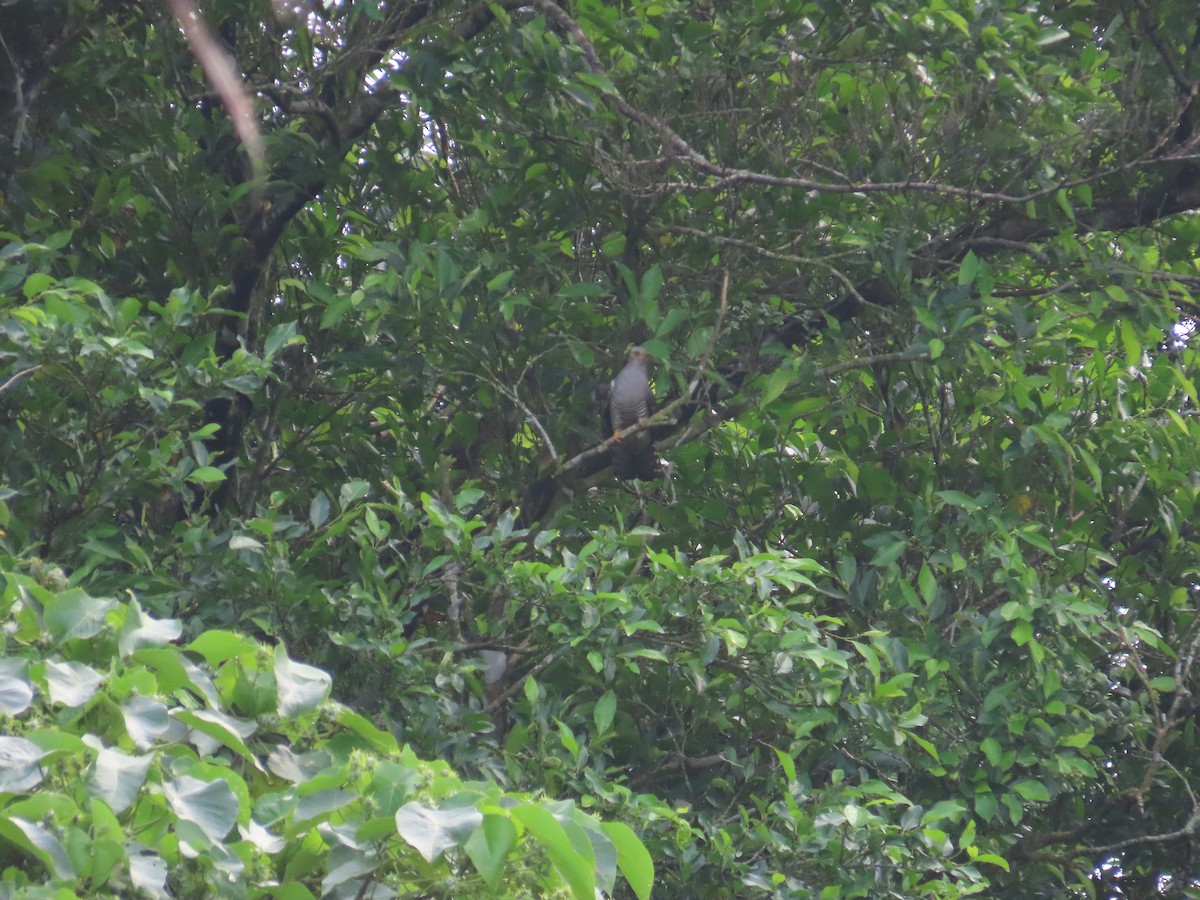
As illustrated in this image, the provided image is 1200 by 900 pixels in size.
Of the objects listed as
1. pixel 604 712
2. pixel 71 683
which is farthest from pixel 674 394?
pixel 71 683

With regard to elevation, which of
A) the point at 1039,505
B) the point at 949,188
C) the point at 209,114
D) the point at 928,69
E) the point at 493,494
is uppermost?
the point at 209,114

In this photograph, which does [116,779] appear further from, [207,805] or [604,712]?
[604,712]

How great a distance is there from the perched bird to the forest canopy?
0.02 meters

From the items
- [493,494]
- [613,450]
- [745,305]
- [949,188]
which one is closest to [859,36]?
[949,188]

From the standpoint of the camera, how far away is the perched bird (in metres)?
3.32

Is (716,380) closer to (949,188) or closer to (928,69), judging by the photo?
(949,188)

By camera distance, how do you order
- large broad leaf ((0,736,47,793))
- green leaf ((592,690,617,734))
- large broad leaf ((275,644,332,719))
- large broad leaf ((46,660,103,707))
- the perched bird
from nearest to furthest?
large broad leaf ((0,736,47,793))
large broad leaf ((46,660,103,707))
large broad leaf ((275,644,332,719))
green leaf ((592,690,617,734))
the perched bird

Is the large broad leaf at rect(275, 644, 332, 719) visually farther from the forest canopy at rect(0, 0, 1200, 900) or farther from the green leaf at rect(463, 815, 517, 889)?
the forest canopy at rect(0, 0, 1200, 900)

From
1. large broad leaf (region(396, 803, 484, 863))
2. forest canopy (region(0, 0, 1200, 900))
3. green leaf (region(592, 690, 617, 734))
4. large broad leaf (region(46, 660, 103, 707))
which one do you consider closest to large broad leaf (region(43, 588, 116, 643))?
large broad leaf (region(46, 660, 103, 707))

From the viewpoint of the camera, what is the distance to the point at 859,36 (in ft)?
9.84

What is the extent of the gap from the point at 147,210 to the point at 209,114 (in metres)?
0.41

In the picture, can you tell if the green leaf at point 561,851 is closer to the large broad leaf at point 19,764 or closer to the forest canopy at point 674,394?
the large broad leaf at point 19,764

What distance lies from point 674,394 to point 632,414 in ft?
1.24

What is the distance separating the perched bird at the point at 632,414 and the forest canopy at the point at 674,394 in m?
0.02
